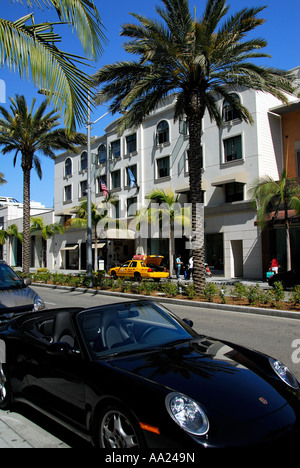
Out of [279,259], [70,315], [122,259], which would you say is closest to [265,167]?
[279,259]

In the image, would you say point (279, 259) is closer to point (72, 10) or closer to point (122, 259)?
point (122, 259)

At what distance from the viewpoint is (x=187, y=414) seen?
264 centimetres

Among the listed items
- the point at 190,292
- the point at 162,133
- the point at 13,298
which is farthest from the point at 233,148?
the point at 13,298

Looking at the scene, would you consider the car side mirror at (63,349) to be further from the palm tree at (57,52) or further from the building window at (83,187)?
the building window at (83,187)

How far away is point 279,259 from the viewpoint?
81.6 feet

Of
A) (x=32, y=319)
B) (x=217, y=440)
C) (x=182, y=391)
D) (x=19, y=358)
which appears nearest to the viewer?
(x=217, y=440)

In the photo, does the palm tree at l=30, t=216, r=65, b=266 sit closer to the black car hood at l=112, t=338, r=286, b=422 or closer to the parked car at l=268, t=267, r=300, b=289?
the parked car at l=268, t=267, r=300, b=289

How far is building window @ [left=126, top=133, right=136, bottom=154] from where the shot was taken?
3691 centimetres

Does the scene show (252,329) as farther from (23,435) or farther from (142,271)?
(142,271)

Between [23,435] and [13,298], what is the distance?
3946 millimetres

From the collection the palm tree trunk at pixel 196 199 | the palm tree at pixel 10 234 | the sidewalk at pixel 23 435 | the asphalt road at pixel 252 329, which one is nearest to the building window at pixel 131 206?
the palm tree trunk at pixel 196 199

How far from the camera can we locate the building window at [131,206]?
119ft

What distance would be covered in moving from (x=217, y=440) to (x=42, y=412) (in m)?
2.07

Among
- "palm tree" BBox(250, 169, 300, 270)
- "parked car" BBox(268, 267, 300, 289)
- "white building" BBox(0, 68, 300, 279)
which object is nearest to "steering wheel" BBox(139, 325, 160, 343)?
"parked car" BBox(268, 267, 300, 289)
